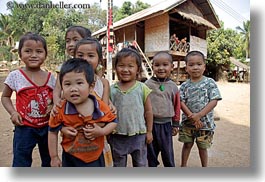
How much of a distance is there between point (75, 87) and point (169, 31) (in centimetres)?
208

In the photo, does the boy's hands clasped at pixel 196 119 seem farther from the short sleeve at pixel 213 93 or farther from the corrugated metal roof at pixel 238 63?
the corrugated metal roof at pixel 238 63

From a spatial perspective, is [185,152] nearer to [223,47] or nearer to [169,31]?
[223,47]

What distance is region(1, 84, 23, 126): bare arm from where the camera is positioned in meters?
0.98

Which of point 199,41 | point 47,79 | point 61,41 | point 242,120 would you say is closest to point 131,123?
point 47,79

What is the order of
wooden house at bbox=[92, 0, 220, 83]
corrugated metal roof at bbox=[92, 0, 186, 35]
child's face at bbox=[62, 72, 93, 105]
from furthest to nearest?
wooden house at bbox=[92, 0, 220, 83] → corrugated metal roof at bbox=[92, 0, 186, 35] → child's face at bbox=[62, 72, 93, 105]

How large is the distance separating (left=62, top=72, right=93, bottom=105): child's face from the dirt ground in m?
0.43

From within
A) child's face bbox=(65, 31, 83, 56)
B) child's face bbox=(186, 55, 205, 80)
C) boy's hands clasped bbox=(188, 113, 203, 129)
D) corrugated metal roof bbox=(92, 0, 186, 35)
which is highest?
corrugated metal roof bbox=(92, 0, 186, 35)

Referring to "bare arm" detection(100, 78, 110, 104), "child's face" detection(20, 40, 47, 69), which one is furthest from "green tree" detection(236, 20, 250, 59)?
"child's face" detection(20, 40, 47, 69)

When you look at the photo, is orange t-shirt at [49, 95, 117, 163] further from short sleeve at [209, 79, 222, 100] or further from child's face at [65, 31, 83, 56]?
short sleeve at [209, 79, 222, 100]

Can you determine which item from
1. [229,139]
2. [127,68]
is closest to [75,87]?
[127,68]

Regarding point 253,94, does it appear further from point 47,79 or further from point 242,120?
point 47,79

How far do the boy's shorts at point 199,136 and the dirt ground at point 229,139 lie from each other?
6.6 inches

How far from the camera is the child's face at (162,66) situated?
1125mm

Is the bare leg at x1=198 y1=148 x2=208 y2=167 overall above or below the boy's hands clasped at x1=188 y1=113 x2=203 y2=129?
below
